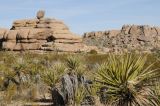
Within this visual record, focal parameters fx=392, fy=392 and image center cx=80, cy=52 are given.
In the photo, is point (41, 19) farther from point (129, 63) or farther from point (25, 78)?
point (129, 63)

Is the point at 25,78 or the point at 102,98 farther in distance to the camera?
the point at 25,78

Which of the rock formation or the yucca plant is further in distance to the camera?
the rock formation

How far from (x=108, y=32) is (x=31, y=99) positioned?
142 m

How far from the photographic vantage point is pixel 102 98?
13.4 m

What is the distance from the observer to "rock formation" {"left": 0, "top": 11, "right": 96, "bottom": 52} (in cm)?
6819

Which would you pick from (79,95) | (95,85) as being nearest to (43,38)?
(79,95)

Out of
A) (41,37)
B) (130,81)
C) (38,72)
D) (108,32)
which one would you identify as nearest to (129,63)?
(130,81)

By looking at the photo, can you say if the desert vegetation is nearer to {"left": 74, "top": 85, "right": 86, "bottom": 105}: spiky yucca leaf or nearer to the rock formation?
{"left": 74, "top": 85, "right": 86, "bottom": 105}: spiky yucca leaf

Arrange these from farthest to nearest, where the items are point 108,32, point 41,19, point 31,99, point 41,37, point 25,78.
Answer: point 108,32
point 41,19
point 41,37
point 25,78
point 31,99

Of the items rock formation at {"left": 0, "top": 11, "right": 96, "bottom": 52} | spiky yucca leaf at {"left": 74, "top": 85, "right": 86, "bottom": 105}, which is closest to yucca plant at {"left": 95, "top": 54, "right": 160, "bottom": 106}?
spiky yucca leaf at {"left": 74, "top": 85, "right": 86, "bottom": 105}

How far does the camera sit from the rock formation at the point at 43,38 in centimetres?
6819

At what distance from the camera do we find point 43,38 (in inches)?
2808

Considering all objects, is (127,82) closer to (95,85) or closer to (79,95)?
(95,85)

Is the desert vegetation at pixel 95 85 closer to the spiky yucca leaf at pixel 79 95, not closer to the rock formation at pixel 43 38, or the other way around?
the spiky yucca leaf at pixel 79 95
